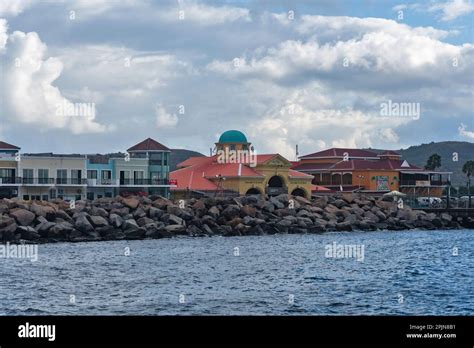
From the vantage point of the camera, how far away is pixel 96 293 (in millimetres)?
37625

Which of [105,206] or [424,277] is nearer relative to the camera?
[424,277]

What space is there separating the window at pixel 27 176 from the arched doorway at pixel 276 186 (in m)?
29.6

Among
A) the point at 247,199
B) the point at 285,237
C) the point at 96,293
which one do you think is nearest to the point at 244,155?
the point at 247,199

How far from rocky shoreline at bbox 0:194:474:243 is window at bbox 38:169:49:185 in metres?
13.0

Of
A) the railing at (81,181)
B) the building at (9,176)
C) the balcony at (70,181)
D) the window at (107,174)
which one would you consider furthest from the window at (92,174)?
the building at (9,176)

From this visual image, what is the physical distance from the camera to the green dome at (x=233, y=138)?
392ft

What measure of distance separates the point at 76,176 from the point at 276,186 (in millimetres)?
26806

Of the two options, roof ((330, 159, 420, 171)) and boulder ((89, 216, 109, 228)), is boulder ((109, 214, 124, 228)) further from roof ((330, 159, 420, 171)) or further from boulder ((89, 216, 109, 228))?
roof ((330, 159, 420, 171))

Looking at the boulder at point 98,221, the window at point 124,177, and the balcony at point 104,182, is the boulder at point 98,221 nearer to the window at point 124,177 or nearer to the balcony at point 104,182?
the balcony at point 104,182

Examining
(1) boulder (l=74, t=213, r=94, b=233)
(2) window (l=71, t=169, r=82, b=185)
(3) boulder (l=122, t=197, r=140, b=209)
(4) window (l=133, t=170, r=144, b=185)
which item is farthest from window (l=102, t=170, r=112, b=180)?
(1) boulder (l=74, t=213, r=94, b=233)

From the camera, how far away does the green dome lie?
11938 centimetres

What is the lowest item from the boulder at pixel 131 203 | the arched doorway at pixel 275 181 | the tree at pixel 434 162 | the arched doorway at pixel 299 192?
the boulder at pixel 131 203
